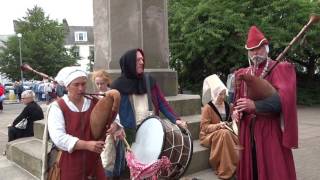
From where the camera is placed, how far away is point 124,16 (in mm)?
7934

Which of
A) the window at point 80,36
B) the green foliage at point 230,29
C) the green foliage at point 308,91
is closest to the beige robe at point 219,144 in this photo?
the green foliage at point 230,29

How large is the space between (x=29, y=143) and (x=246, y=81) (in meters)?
4.75

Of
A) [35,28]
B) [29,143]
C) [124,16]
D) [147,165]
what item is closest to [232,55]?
[124,16]

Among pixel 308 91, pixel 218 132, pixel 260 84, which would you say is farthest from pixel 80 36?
pixel 260 84

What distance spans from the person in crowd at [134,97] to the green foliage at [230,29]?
1183 centimetres

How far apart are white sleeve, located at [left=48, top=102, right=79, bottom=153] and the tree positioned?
3657 cm

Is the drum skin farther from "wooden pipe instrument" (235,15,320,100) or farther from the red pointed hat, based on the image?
the red pointed hat

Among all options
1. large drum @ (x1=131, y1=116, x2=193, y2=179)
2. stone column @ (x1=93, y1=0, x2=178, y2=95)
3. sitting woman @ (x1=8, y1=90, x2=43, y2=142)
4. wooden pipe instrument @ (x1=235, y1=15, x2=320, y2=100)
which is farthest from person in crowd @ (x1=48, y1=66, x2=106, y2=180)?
sitting woman @ (x1=8, y1=90, x2=43, y2=142)

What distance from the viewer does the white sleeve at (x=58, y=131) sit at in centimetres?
343

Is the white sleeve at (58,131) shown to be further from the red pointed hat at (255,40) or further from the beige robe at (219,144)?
the beige robe at (219,144)

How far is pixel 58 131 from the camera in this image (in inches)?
136

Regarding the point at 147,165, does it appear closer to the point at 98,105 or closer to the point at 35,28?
the point at 98,105

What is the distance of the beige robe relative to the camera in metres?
6.13

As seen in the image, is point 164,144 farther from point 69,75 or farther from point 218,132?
point 218,132
